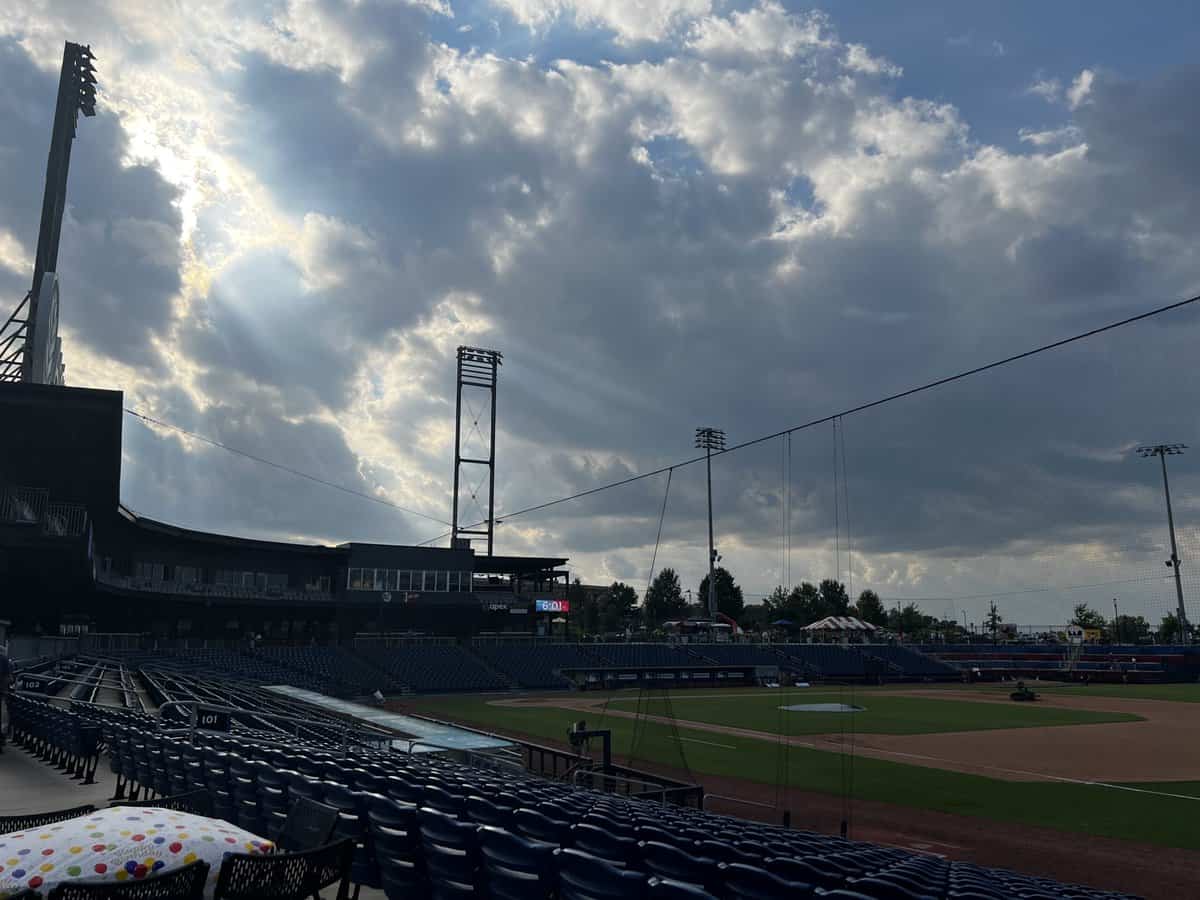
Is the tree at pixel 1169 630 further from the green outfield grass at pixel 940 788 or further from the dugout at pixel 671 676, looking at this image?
the green outfield grass at pixel 940 788

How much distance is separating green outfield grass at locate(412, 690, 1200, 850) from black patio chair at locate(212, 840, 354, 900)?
49.5 ft

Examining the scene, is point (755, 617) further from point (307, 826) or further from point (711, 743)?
point (307, 826)

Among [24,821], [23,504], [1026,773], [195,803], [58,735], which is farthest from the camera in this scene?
[1026,773]

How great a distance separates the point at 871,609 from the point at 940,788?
12791 centimetres

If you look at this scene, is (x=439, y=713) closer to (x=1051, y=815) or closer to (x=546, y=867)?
(x=1051, y=815)

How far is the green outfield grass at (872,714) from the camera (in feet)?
128

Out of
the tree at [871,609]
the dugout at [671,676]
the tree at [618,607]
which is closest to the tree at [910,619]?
the tree at [871,609]

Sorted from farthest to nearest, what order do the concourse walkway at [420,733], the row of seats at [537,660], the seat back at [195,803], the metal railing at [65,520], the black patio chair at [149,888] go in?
the row of seats at [537,660] → the metal railing at [65,520] → the concourse walkway at [420,733] → the seat back at [195,803] → the black patio chair at [149,888]

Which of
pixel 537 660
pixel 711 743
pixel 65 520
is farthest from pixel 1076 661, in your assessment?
pixel 65 520

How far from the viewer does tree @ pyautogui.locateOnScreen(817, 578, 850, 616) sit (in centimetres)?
13915

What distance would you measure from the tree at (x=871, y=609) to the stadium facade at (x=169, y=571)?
264ft

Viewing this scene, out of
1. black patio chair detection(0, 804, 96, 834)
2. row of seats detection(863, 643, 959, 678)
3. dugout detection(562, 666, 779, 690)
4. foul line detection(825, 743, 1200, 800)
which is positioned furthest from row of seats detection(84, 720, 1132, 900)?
row of seats detection(863, 643, 959, 678)

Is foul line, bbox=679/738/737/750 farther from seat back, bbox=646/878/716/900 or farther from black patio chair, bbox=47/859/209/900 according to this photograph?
black patio chair, bbox=47/859/209/900

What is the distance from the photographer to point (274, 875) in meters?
5.40
